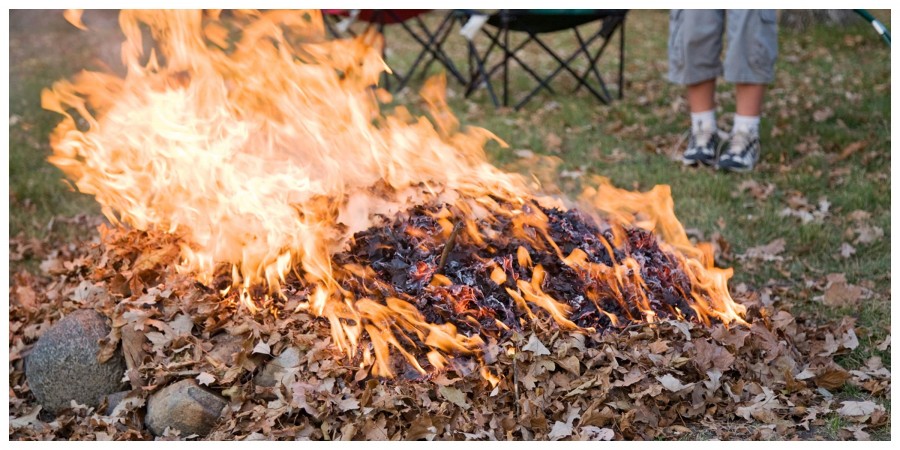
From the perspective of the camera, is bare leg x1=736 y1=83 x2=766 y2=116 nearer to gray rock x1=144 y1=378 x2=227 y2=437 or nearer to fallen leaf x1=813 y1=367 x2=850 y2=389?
fallen leaf x1=813 y1=367 x2=850 y2=389

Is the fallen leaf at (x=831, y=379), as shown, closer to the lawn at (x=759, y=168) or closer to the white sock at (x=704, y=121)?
the lawn at (x=759, y=168)

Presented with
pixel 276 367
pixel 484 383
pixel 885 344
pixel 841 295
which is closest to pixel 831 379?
pixel 885 344

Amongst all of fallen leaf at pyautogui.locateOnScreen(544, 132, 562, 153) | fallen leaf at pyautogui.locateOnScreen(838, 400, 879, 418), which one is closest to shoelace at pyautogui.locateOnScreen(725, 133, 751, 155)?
fallen leaf at pyautogui.locateOnScreen(544, 132, 562, 153)

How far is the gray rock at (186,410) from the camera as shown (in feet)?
10.2

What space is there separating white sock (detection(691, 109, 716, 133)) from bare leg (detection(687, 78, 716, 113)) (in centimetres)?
3

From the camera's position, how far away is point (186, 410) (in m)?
3.09

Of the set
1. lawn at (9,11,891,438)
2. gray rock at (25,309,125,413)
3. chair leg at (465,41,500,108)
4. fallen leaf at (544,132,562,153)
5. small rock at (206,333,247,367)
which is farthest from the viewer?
chair leg at (465,41,500,108)

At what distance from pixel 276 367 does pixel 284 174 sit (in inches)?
38.2

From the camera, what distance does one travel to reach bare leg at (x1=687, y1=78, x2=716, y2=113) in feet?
20.6

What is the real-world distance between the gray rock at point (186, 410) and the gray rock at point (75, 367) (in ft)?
1.20

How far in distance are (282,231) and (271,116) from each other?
63cm

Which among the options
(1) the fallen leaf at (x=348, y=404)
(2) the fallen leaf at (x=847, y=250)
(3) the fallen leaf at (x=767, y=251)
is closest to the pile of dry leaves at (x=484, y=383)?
(1) the fallen leaf at (x=348, y=404)

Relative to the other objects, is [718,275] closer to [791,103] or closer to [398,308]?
[398,308]

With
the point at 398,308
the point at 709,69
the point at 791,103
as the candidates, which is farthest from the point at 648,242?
the point at 791,103
